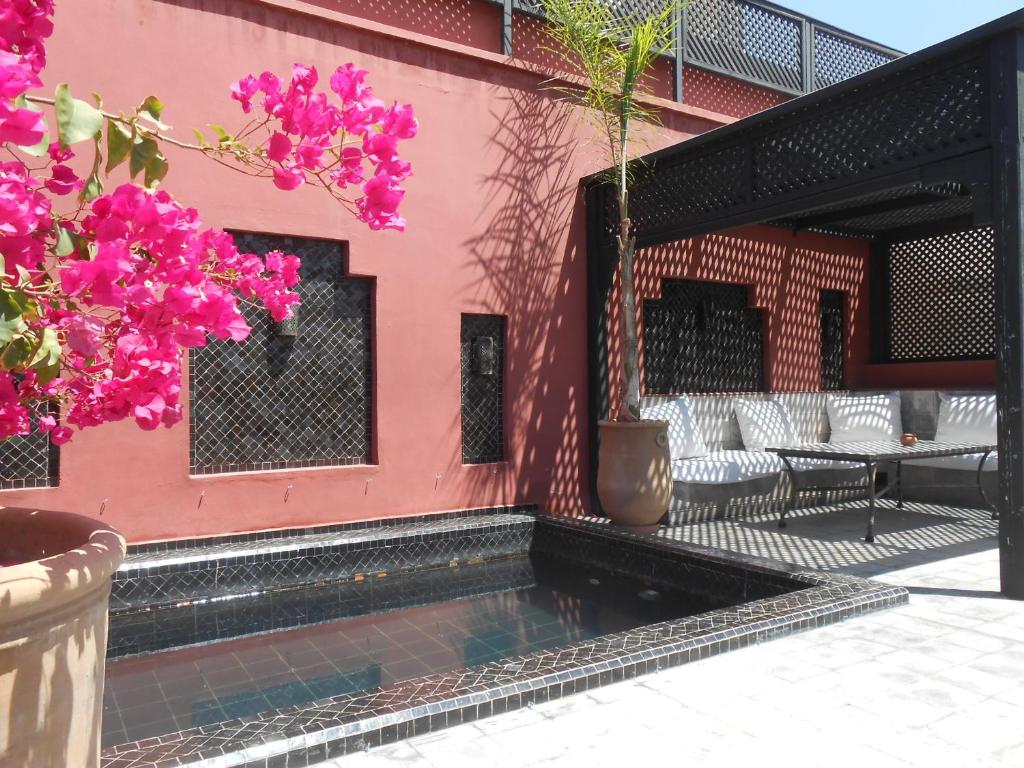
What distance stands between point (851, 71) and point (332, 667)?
8.42 metres

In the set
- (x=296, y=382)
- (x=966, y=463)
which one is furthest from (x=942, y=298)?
(x=296, y=382)

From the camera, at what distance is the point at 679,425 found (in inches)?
270

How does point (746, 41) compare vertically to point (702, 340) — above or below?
above

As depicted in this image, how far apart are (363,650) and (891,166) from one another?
12.8ft

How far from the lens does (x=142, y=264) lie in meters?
1.33

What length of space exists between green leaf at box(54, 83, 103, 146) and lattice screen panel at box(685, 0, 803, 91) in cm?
712

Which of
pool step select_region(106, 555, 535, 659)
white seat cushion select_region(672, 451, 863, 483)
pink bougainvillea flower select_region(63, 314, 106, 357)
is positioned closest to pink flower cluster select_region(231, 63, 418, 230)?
pink bougainvillea flower select_region(63, 314, 106, 357)

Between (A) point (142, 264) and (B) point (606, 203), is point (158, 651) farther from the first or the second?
(B) point (606, 203)

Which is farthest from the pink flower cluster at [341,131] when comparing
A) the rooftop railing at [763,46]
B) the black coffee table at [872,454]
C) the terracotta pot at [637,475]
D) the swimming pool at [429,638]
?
the rooftop railing at [763,46]

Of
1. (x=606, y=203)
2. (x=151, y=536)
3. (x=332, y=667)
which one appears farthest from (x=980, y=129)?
(x=151, y=536)

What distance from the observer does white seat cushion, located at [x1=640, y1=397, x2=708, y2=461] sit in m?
6.77

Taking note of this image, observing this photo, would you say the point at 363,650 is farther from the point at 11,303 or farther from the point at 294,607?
the point at 11,303

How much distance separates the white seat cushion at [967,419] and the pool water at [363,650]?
4323 millimetres

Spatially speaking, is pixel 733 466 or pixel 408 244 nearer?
pixel 408 244
